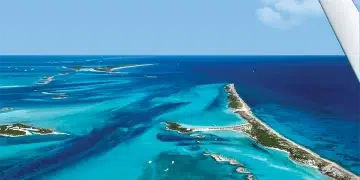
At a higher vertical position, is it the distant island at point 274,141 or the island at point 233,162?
the distant island at point 274,141

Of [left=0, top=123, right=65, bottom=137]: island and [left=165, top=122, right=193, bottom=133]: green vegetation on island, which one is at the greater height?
[left=165, top=122, right=193, bottom=133]: green vegetation on island

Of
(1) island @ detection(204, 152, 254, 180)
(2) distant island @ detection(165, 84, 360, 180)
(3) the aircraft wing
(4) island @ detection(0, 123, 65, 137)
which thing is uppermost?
(3) the aircraft wing

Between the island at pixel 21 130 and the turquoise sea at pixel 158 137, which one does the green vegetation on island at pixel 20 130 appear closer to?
the island at pixel 21 130

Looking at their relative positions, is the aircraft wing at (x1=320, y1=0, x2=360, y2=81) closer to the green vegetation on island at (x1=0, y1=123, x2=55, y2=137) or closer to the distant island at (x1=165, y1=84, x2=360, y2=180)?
the distant island at (x1=165, y1=84, x2=360, y2=180)

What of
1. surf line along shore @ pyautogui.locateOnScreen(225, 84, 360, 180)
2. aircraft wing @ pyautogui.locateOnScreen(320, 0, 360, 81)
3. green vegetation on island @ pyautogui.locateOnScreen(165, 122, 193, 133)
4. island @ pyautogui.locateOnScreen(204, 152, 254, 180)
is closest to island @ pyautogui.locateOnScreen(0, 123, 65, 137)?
green vegetation on island @ pyautogui.locateOnScreen(165, 122, 193, 133)

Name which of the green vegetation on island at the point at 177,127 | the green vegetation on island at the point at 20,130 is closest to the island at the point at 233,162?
the green vegetation on island at the point at 177,127

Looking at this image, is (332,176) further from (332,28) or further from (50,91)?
(50,91)

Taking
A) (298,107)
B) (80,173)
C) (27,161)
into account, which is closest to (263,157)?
(80,173)
